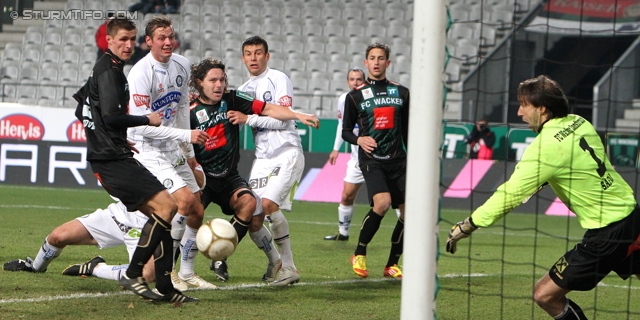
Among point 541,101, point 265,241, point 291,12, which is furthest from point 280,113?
point 291,12

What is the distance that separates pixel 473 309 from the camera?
243 inches

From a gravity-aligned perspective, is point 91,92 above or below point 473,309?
above

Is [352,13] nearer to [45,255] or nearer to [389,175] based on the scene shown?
[389,175]

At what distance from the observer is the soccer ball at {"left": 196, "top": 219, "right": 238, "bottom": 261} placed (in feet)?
20.1

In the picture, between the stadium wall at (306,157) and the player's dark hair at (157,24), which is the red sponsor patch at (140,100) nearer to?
the player's dark hair at (157,24)

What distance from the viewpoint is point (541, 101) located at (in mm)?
4801

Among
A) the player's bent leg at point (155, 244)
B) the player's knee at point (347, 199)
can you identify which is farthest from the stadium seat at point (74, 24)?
the player's bent leg at point (155, 244)

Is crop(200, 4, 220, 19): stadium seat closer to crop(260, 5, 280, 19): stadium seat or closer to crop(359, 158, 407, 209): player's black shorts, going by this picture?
crop(260, 5, 280, 19): stadium seat

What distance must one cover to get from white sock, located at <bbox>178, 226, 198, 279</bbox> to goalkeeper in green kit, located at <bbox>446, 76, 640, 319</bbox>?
9.30 feet

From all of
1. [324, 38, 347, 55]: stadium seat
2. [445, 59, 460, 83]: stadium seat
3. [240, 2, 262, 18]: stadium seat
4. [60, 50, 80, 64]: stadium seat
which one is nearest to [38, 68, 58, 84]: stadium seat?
[60, 50, 80, 64]: stadium seat

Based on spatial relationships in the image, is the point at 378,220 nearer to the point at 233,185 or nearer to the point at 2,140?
the point at 233,185

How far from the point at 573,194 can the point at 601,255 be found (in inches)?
15.1

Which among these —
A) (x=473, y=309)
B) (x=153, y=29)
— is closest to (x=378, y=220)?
(x=473, y=309)

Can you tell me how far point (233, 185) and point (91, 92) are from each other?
1625mm
